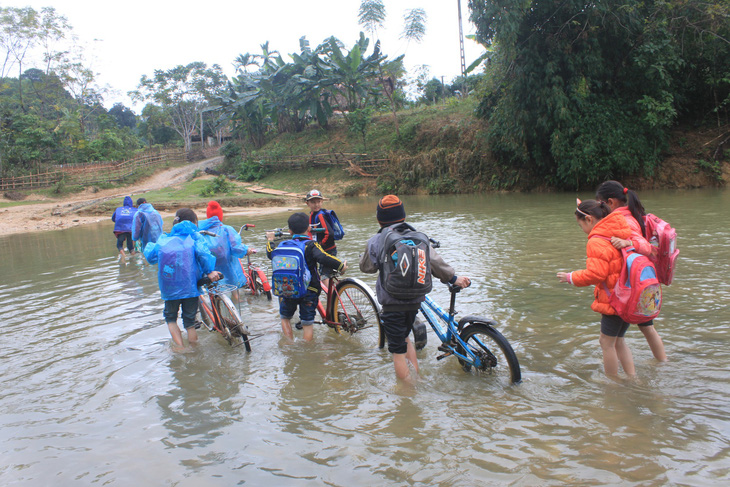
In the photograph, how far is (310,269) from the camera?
5391 mm

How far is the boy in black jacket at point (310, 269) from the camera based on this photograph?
524 centimetres

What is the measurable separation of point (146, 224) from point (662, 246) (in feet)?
27.6

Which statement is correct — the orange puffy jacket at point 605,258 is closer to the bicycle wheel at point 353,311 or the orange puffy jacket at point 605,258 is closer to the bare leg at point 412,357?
the bare leg at point 412,357

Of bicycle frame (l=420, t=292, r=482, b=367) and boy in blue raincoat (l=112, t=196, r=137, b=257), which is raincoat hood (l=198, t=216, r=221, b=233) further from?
boy in blue raincoat (l=112, t=196, r=137, b=257)

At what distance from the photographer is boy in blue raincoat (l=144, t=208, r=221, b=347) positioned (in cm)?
528

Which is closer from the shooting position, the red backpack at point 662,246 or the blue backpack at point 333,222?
the red backpack at point 662,246

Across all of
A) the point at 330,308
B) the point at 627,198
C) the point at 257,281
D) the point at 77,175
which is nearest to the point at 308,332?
the point at 330,308

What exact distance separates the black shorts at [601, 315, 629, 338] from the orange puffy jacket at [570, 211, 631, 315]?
3.4 inches

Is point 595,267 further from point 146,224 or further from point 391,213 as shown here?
point 146,224

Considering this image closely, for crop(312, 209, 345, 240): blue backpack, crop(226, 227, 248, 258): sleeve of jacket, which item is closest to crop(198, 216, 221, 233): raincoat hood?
crop(226, 227, 248, 258): sleeve of jacket

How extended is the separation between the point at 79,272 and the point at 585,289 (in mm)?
9662

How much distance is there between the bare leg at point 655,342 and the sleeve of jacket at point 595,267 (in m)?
0.83

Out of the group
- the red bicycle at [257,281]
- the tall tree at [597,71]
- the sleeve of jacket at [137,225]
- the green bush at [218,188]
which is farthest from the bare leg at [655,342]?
the green bush at [218,188]

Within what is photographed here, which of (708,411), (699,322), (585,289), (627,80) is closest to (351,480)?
(708,411)
